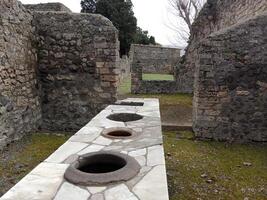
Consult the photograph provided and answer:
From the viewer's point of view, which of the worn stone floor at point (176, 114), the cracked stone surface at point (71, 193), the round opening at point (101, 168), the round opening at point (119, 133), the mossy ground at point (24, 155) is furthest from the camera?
the worn stone floor at point (176, 114)

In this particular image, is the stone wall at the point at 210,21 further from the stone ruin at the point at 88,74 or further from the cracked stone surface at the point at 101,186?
the cracked stone surface at the point at 101,186

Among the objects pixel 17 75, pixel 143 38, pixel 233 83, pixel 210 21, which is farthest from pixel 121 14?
pixel 17 75

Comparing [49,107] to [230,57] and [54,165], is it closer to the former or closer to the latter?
[230,57]

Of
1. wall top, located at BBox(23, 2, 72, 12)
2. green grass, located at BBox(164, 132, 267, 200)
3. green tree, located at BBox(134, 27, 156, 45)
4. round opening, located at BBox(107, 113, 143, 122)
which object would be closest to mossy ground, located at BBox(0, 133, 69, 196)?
round opening, located at BBox(107, 113, 143, 122)

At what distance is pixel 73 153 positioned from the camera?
107 inches

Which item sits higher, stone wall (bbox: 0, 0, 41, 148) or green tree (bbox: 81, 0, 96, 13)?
green tree (bbox: 81, 0, 96, 13)

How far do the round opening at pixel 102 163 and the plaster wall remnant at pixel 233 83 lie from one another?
13.0 ft

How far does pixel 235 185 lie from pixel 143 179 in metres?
2.55

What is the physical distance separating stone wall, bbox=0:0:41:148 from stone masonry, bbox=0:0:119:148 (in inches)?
0.8

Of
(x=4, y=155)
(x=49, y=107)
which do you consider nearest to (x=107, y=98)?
(x=49, y=107)

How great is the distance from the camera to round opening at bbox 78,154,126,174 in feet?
8.50

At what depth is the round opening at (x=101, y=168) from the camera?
2.16 meters

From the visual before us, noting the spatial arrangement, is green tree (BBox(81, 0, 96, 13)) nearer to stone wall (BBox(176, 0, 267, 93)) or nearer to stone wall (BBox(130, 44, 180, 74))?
stone wall (BBox(130, 44, 180, 74))

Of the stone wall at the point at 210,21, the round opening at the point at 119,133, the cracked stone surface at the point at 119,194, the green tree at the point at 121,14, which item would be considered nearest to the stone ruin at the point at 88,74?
the stone wall at the point at 210,21
